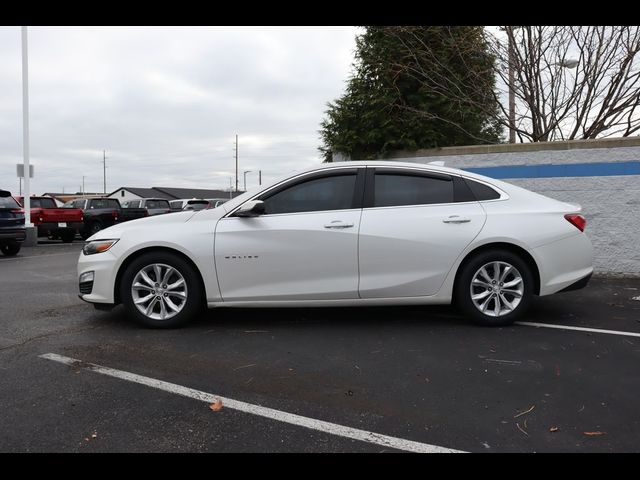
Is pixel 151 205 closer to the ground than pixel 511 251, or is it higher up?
higher up

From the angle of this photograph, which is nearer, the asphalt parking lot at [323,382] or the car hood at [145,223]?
the asphalt parking lot at [323,382]

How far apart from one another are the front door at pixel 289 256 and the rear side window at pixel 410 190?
0.33 m

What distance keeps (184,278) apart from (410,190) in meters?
2.34

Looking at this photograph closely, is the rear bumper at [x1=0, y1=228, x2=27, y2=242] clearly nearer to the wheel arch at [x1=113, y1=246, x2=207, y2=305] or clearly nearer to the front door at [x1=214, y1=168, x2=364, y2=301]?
the wheel arch at [x1=113, y1=246, x2=207, y2=305]

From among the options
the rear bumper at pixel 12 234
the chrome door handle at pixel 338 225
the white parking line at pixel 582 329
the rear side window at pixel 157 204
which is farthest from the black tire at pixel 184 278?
the rear side window at pixel 157 204

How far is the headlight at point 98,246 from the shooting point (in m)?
4.84

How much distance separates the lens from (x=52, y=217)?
1714cm

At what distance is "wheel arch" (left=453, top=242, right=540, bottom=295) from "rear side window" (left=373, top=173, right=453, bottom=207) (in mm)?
555

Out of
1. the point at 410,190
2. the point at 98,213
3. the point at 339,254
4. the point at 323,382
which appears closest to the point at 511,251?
the point at 410,190

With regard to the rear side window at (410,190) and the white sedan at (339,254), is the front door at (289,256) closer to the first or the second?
the white sedan at (339,254)

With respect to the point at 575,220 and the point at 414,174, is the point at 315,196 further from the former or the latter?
the point at 575,220

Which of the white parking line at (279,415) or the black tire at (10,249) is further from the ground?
the black tire at (10,249)
